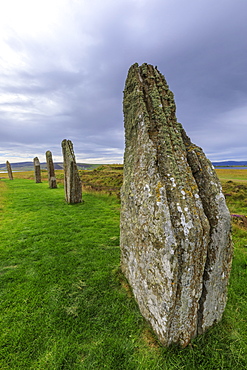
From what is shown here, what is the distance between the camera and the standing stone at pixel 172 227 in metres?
3.09

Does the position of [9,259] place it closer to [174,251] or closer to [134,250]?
[134,250]

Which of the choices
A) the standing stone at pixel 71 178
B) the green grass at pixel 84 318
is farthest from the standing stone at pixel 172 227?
the standing stone at pixel 71 178

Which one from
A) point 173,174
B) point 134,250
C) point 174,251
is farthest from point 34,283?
point 173,174

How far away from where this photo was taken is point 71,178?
13750 mm

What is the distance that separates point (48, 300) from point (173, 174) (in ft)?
14.1

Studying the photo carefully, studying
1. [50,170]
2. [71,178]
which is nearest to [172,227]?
[71,178]

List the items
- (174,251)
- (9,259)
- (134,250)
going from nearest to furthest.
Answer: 1. (174,251)
2. (134,250)
3. (9,259)

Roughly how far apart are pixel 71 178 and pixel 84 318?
35.5 feet

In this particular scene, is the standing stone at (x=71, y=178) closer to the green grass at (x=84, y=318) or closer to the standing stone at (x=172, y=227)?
the green grass at (x=84, y=318)

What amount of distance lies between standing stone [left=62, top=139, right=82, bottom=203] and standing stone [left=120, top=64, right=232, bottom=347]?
32.6 ft

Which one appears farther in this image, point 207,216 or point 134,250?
point 134,250

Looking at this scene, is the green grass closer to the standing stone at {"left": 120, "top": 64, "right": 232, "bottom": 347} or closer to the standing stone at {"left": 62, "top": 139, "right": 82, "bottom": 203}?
the standing stone at {"left": 120, "top": 64, "right": 232, "bottom": 347}

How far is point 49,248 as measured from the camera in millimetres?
7113

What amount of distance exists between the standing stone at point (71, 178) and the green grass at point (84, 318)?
6623mm
